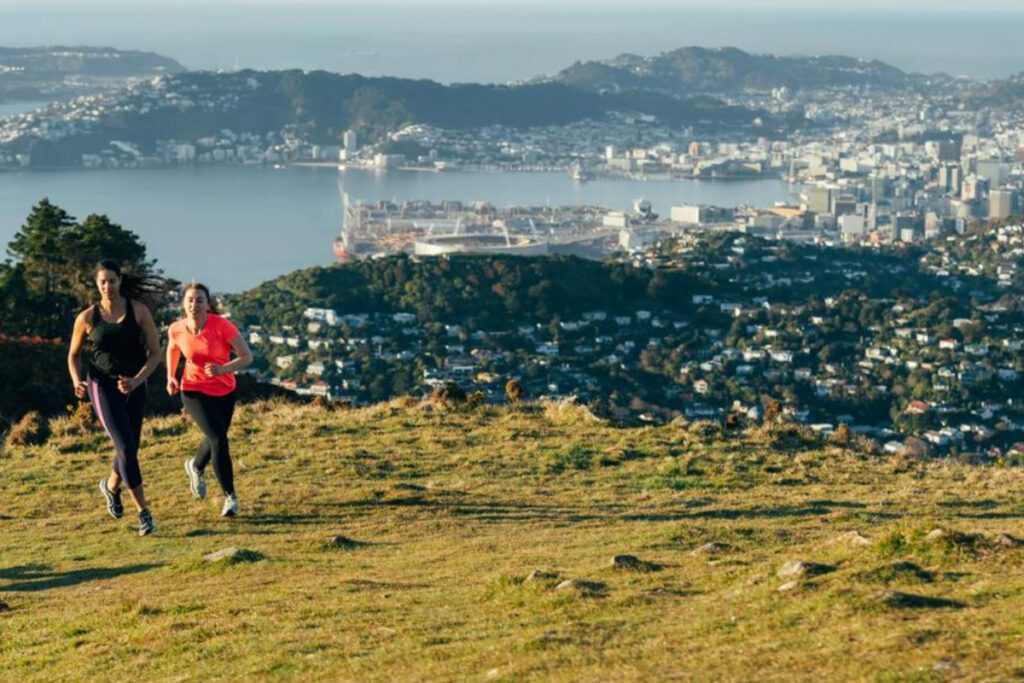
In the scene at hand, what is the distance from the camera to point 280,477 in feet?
29.5

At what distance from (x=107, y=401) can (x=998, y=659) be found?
441 cm

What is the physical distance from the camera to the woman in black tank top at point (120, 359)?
7.42 m

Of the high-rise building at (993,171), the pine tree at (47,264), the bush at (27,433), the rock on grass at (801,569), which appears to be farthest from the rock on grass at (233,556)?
the high-rise building at (993,171)

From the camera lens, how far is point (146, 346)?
24.7 ft

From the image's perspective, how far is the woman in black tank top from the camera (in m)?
7.42

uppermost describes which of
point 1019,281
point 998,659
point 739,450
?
point 998,659

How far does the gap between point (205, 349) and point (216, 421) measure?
354 mm

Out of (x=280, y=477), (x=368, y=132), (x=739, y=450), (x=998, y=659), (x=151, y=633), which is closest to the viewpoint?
(x=998, y=659)

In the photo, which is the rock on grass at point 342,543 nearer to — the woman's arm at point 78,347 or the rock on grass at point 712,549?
the woman's arm at point 78,347

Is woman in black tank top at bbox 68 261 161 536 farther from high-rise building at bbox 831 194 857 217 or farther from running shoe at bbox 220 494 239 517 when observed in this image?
high-rise building at bbox 831 194 857 217

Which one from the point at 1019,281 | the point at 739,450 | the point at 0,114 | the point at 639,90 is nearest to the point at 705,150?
the point at 639,90

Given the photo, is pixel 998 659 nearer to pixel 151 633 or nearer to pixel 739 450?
A: pixel 151 633

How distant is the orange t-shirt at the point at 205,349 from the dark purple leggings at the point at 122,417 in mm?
231

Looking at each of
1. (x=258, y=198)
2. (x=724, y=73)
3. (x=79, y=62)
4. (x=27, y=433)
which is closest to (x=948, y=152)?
(x=258, y=198)
